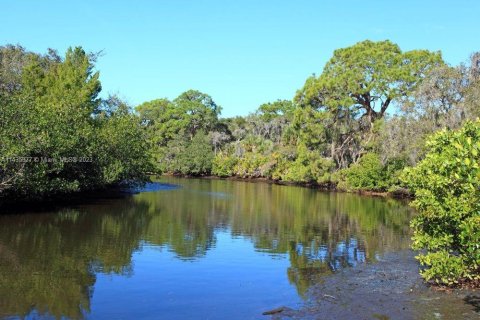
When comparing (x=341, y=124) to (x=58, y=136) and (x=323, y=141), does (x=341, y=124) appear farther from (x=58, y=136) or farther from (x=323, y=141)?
(x=58, y=136)

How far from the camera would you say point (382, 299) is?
10961 mm

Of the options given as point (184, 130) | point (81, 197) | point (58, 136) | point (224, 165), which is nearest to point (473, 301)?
point (58, 136)

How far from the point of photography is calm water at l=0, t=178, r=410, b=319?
1069cm

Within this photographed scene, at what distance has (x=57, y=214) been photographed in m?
24.9

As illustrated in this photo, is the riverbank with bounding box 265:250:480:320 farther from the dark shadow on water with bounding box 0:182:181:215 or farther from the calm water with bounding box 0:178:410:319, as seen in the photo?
the dark shadow on water with bounding box 0:182:181:215

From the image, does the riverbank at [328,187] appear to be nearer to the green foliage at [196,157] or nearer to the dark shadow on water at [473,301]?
the green foliage at [196,157]

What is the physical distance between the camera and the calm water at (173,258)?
35.1 feet

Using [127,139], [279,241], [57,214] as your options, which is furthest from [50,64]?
[279,241]

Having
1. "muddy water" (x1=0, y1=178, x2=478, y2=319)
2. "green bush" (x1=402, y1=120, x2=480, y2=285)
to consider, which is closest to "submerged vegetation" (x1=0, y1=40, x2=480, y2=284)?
"green bush" (x1=402, y1=120, x2=480, y2=285)

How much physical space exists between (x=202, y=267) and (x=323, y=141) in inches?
1735

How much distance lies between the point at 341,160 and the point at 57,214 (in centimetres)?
3758

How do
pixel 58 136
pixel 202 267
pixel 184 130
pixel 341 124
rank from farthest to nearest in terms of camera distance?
pixel 184 130 → pixel 341 124 → pixel 58 136 → pixel 202 267

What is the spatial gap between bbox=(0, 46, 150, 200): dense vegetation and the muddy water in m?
2.03

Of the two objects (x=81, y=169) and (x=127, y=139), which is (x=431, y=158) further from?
(x=127, y=139)
